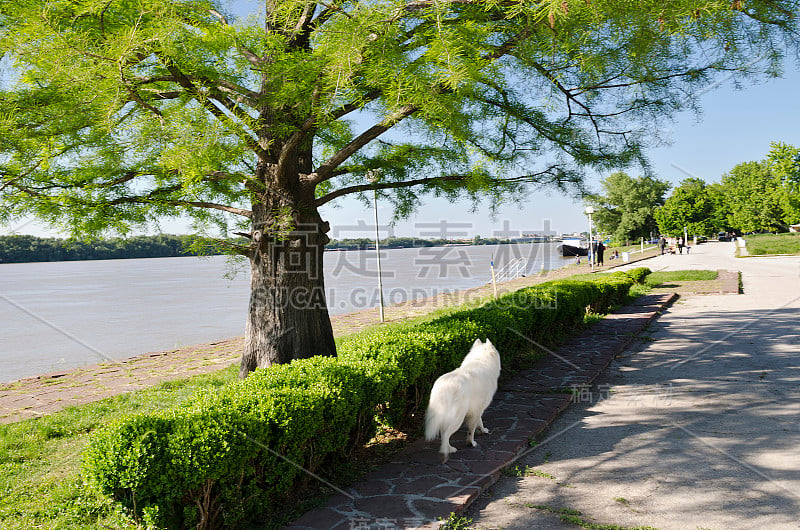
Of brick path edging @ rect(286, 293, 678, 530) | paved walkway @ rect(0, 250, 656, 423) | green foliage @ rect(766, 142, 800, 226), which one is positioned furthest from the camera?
green foliage @ rect(766, 142, 800, 226)

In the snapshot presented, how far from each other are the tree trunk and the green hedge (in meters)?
1.58

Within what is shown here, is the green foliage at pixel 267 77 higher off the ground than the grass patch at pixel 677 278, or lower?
higher

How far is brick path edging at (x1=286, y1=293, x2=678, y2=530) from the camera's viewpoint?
3.45m

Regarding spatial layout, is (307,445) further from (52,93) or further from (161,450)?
(52,93)

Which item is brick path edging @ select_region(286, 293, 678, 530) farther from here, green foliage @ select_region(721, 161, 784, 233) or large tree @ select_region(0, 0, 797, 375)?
green foliage @ select_region(721, 161, 784, 233)

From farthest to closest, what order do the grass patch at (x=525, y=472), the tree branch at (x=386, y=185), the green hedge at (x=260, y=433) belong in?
the tree branch at (x=386, y=185), the grass patch at (x=525, y=472), the green hedge at (x=260, y=433)

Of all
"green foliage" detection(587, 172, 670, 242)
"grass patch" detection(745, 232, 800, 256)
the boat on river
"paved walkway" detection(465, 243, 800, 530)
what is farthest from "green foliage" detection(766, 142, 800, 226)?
"paved walkway" detection(465, 243, 800, 530)

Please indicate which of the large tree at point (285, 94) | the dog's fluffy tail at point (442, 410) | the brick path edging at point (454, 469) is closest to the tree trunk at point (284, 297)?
the large tree at point (285, 94)

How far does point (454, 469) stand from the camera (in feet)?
13.8

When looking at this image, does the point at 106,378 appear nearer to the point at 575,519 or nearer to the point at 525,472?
the point at 525,472

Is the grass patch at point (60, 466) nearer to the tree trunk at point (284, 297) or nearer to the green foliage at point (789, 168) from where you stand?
the tree trunk at point (284, 297)

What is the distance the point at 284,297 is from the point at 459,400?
3.24 meters

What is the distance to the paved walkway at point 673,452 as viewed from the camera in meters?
3.54

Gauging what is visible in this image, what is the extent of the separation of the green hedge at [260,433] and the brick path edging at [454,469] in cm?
37
